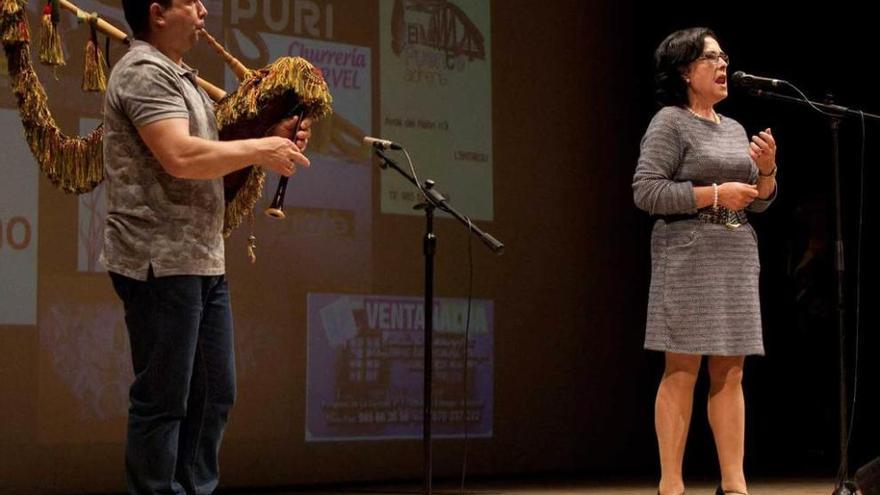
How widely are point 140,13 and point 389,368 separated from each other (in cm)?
291

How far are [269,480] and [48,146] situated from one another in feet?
8.07

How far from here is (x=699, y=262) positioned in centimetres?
336

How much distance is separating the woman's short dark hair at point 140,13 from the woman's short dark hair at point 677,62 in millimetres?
1607

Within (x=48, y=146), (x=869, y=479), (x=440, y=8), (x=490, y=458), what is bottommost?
(x=490, y=458)

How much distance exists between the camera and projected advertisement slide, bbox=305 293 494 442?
5023 mm

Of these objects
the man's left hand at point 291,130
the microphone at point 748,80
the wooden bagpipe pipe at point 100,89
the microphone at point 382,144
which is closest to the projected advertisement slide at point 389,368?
the microphone at point 382,144

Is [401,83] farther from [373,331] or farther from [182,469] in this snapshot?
[182,469]

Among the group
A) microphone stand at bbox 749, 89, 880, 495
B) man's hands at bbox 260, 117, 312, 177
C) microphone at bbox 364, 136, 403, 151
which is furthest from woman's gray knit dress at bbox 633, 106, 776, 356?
man's hands at bbox 260, 117, 312, 177

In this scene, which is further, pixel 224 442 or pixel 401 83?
pixel 401 83

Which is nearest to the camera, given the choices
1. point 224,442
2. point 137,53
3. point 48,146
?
point 137,53

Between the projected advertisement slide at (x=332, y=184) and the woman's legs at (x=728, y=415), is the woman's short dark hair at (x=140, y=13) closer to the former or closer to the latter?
the woman's legs at (x=728, y=415)

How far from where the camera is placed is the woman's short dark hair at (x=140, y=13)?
2.49 metres

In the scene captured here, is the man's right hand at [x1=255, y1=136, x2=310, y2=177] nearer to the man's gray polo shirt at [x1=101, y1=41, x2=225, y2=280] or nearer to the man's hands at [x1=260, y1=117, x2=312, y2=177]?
the man's hands at [x1=260, y1=117, x2=312, y2=177]

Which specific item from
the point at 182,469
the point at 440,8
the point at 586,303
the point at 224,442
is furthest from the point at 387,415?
the point at 182,469
